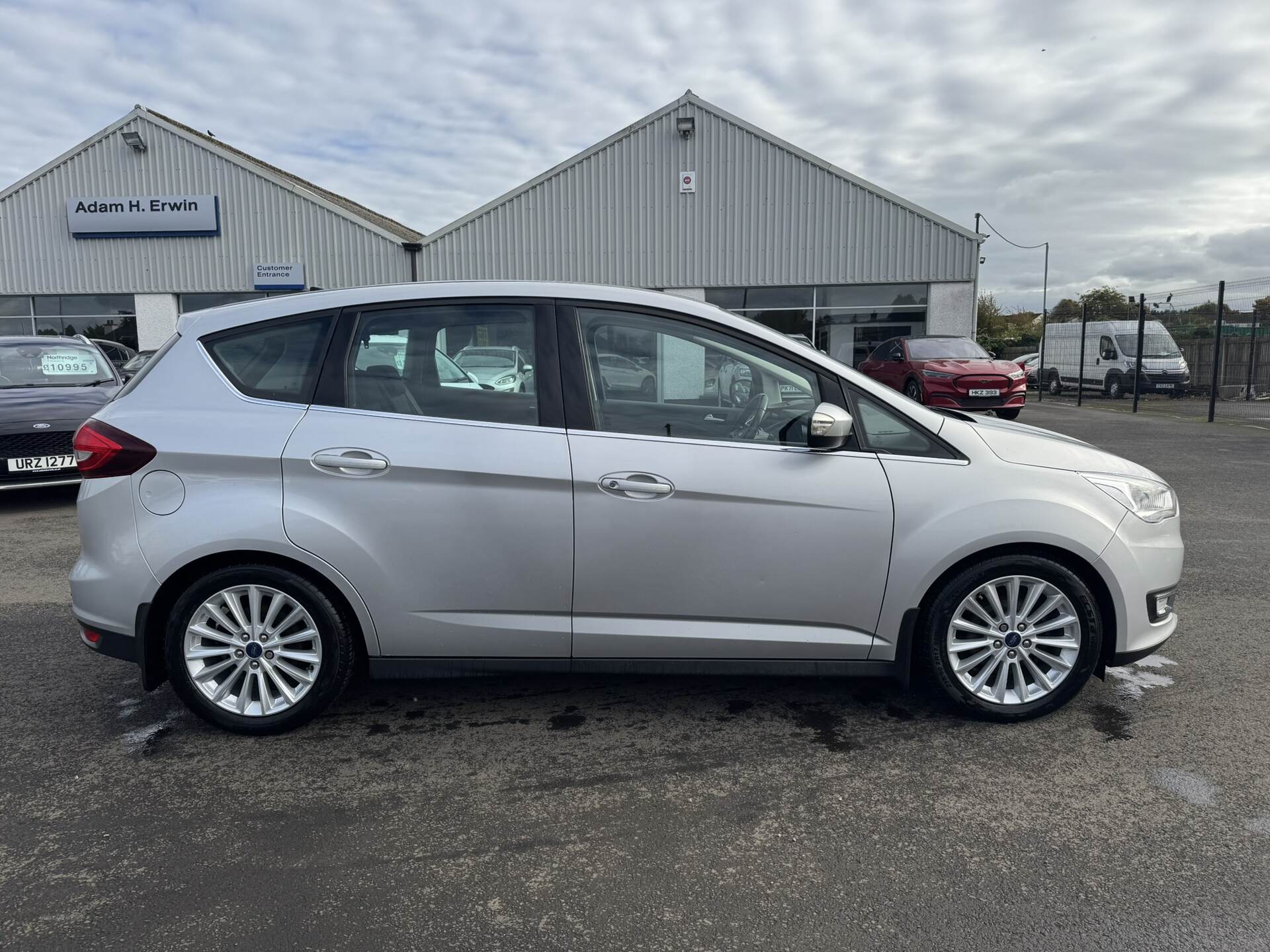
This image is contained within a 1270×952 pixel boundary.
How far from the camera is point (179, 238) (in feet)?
76.4

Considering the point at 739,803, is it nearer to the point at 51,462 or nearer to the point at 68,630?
the point at 68,630

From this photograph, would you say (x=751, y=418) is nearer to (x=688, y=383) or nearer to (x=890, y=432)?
(x=688, y=383)

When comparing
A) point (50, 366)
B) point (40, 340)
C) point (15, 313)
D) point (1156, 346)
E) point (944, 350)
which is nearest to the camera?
point (50, 366)

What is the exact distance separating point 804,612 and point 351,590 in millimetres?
1721

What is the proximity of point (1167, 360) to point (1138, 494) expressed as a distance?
969 inches

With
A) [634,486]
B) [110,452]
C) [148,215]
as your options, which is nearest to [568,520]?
[634,486]

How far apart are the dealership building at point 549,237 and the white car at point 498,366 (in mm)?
18785

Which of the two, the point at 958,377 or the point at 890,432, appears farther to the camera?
the point at 958,377

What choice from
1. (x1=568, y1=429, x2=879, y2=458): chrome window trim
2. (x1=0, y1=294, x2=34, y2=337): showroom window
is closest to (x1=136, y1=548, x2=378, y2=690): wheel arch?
(x1=568, y1=429, x2=879, y2=458): chrome window trim

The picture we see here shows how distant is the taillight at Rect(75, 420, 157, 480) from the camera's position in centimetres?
341

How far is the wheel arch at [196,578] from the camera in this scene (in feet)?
11.3

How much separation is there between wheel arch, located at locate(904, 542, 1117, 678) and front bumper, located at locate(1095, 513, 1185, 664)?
3cm

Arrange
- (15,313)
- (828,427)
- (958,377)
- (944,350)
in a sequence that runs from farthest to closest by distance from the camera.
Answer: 1. (15,313)
2. (944,350)
3. (958,377)
4. (828,427)

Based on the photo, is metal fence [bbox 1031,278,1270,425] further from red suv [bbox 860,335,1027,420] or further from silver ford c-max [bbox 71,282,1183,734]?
silver ford c-max [bbox 71,282,1183,734]
